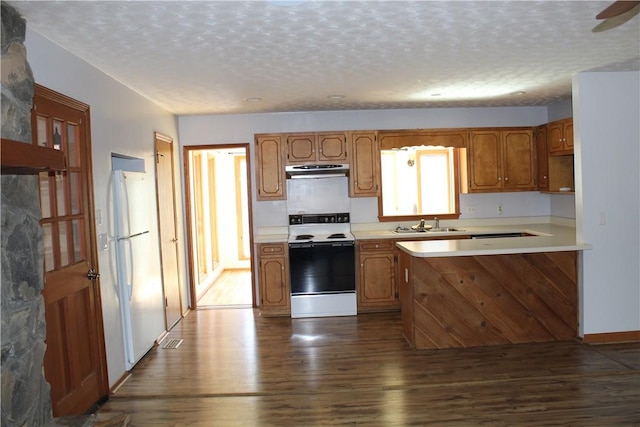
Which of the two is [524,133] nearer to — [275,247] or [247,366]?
[275,247]

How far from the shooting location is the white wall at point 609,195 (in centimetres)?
418

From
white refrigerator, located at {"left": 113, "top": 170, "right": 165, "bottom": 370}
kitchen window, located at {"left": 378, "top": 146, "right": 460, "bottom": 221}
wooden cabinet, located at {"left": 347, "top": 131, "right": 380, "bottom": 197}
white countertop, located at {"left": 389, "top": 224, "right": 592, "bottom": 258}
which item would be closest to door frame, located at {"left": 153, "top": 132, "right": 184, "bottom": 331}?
white refrigerator, located at {"left": 113, "top": 170, "right": 165, "bottom": 370}

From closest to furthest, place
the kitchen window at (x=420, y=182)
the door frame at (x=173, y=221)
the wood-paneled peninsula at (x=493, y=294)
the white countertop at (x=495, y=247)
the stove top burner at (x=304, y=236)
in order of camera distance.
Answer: the white countertop at (x=495, y=247), the wood-paneled peninsula at (x=493, y=294), the door frame at (x=173, y=221), the stove top burner at (x=304, y=236), the kitchen window at (x=420, y=182)

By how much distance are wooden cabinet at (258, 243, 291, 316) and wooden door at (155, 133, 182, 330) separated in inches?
39.1

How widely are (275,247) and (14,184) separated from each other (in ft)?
11.0

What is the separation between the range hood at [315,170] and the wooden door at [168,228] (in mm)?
1389

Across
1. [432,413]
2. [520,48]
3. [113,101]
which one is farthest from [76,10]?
[432,413]

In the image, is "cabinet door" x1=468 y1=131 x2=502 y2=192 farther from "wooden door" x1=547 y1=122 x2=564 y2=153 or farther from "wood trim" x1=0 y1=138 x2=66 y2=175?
"wood trim" x1=0 y1=138 x2=66 y2=175

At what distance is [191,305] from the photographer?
5984 mm

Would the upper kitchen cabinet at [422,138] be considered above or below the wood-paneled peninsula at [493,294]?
above

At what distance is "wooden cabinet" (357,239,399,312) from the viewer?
5445 millimetres

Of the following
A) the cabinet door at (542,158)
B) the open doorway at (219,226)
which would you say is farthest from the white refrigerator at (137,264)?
the cabinet door at (542,158)

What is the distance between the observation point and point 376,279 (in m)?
5.46

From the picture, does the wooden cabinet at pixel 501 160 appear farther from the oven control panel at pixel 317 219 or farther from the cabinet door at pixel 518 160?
the oven control panel at pixel 317 219
